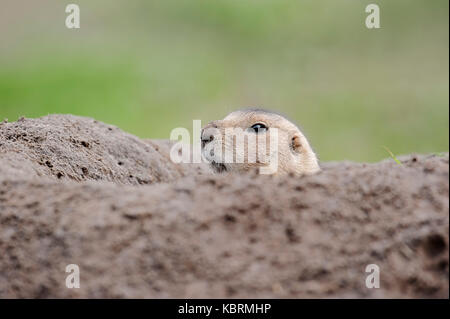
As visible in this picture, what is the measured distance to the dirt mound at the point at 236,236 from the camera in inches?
77.3

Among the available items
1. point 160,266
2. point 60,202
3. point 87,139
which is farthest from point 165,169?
point 160,266

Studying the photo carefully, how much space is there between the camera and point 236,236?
6.82 ft

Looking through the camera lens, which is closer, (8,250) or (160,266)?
(160,266)

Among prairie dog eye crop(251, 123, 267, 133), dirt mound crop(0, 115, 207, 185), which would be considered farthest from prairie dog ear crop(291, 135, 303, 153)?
dirt mound crop(0, 115, 207, 185)

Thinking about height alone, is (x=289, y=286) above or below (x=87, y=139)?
below

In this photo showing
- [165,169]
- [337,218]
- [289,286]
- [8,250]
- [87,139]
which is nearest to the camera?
[289,286]

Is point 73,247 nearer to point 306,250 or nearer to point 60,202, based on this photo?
point 60,202

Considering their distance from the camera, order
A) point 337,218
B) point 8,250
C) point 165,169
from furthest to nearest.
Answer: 1. point 165,169
2. point 8,250
3. point 337,218

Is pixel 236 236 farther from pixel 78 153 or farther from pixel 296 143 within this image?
pixel 78 153

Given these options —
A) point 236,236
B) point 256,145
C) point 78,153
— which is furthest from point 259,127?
point 236,236

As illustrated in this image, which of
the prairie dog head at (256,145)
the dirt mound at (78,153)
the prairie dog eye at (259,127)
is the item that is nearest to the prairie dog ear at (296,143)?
the prairie dog head at (256,145)

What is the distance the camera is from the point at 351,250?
201 cm
